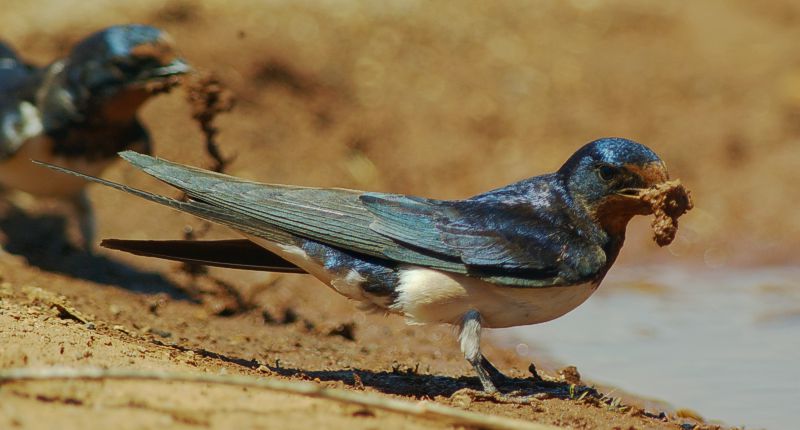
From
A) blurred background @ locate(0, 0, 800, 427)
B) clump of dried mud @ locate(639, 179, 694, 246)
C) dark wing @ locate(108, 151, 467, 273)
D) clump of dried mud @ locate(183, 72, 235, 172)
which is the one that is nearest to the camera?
clump of dried mud @ locate(639, 179, 694, 246)

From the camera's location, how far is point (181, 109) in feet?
30.6

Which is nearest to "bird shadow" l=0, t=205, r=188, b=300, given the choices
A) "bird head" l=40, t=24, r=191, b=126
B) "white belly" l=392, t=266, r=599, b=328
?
"bird head" l=40, t=24, r=191, b=126

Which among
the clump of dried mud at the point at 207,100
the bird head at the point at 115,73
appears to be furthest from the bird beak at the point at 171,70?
the clump of dried mud at the point at 207,100

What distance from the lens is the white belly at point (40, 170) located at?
23.6 feet

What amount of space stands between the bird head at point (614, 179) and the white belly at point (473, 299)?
317 millimetres

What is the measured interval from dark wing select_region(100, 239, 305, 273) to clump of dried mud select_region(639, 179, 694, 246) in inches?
56.8

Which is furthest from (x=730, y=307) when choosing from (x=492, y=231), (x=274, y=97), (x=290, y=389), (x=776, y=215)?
(x=290, y=389)

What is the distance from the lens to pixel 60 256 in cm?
771

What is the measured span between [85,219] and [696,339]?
3940 mm

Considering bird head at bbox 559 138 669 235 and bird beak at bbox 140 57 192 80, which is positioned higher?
bird beak at bbox 140 57 192 80

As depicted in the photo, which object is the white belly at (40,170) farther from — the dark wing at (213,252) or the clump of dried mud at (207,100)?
the dark wing at (213,252)

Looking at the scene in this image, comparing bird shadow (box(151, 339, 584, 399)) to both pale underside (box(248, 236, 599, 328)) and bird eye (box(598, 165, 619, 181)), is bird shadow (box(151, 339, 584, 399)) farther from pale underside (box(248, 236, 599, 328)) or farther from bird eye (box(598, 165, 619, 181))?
bird eye (box(598, 165, 619, 181))

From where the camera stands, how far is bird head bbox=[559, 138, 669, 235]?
15.0 ft

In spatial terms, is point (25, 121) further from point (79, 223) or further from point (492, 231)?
point (492, 231)
